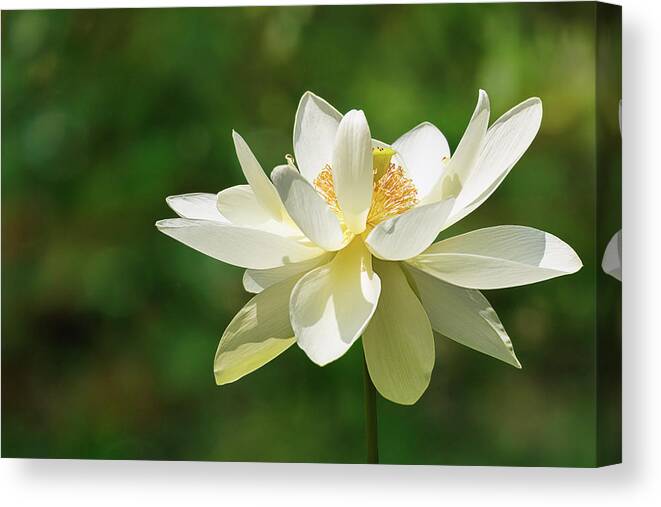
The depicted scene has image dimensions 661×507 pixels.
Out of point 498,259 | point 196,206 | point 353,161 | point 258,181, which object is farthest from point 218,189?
point 498,259

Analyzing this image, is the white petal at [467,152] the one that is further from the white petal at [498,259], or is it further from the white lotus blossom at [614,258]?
the white lotus blossom at [614,258]

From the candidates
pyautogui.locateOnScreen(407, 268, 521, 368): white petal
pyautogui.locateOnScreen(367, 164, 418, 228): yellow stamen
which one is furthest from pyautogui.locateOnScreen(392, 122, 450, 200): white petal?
pyautogui.locateOnScreen(407, 268, 521, 368): white petal

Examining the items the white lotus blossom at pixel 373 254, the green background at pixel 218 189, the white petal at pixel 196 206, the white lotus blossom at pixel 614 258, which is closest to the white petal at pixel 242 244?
the white lotus blossom at pixel 373 254

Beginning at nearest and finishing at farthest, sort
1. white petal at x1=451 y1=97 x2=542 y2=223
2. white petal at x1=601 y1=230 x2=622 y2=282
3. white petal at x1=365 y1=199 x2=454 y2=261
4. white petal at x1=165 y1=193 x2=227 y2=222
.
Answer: white petal at x1=365 y1=199 x2=454 y2=261
white petal at x1=451 y1=97 x2=542 y2=223
white petal at x1=165 y1=193 x2=227 y2=222
white petal at x1=601 y1=230 x2=622 y2=282

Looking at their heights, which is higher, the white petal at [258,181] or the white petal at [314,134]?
the white petal at [314,134]

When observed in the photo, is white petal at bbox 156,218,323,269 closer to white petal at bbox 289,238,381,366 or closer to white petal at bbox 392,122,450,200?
white petal at bbox 289,238,381,366

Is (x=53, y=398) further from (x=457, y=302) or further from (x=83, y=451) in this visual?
(x=457, y=302)


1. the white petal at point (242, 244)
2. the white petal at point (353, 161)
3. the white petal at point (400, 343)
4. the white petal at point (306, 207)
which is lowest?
the white petal at point (400, 343)
